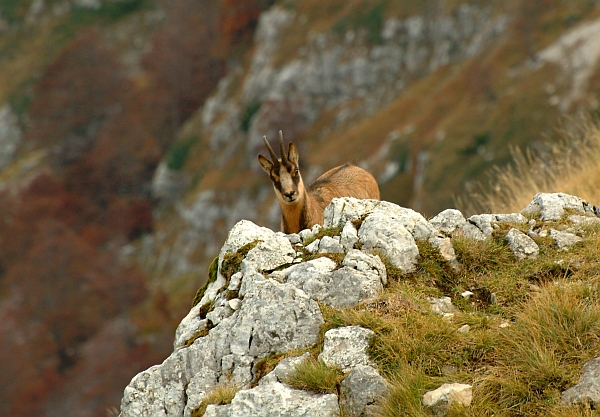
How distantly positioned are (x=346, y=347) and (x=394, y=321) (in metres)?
0.48

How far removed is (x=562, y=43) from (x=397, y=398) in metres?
55.8

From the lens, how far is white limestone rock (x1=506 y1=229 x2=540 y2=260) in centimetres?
746

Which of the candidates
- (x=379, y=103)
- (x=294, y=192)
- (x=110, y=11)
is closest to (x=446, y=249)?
(x=294, y=192)

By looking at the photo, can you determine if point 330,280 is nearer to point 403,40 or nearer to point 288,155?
point 288,155

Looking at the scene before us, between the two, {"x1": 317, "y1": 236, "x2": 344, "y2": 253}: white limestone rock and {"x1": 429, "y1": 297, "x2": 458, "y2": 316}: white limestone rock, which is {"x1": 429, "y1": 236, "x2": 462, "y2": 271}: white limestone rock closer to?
{"x1": 429, "y1": 297, "x2": 458, "y2": 316}: white limestone rock

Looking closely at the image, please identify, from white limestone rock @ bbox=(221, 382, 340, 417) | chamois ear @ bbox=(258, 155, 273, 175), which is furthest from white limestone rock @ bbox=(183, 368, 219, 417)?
chamois ear @ bbox=(258, 155, 273, 175)

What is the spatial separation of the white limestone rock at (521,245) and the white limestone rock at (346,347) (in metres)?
1.99

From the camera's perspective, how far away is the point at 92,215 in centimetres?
8662

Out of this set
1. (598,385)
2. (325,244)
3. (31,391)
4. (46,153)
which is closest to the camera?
(598,385)

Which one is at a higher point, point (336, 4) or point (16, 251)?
point (336, 4)

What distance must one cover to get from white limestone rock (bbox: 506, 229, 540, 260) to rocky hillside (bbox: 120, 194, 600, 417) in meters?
0.01

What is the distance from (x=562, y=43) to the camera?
2226 inches

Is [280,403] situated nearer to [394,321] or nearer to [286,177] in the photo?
[394,321]

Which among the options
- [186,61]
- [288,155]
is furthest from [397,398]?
[186,61]
